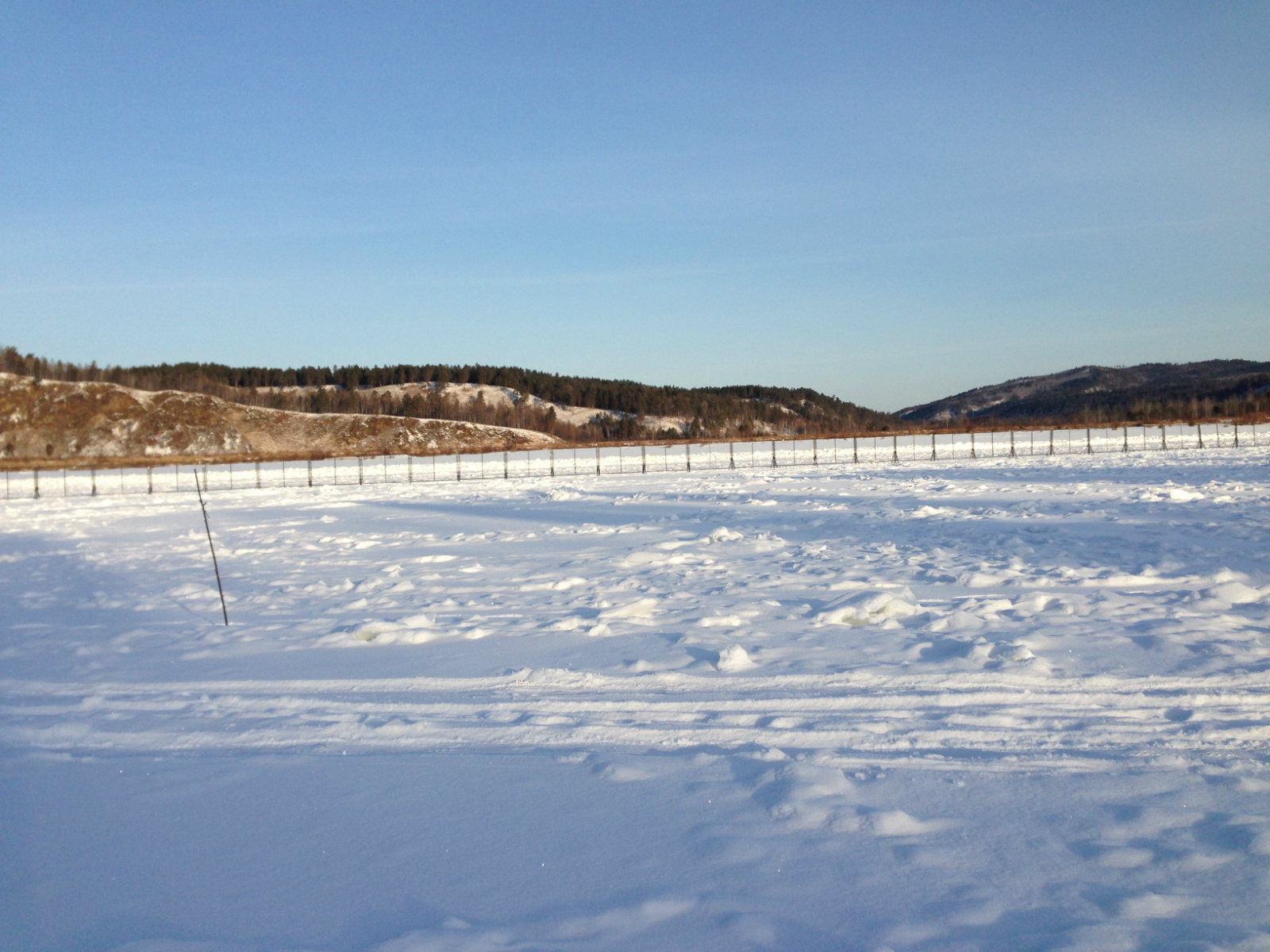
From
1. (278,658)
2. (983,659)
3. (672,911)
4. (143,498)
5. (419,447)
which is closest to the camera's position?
(672,911)

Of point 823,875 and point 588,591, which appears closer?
point 823,875

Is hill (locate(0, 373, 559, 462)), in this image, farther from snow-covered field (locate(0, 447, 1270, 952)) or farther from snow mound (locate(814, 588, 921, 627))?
snow mound (locate(814, 588, 921, 627))

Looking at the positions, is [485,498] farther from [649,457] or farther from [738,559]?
[649,457]

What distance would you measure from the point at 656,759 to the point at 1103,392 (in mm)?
177462

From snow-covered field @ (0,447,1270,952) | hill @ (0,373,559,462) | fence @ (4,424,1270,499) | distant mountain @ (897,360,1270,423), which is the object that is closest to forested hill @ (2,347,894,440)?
hill @ (0,373,559,462)

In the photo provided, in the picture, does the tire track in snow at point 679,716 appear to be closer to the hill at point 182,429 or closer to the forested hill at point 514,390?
the hill at point 182,429

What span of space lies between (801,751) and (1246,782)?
2.23 m

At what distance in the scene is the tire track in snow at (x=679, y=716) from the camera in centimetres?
479

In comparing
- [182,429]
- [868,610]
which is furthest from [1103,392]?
[868,610]

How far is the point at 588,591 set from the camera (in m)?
9.90

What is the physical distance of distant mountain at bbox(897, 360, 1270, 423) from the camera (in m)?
126

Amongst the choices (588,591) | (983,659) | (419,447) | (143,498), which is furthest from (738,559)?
(419,447)

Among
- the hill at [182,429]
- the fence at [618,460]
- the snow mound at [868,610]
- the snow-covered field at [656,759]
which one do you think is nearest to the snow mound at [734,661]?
the snow-covered field at [656,759]

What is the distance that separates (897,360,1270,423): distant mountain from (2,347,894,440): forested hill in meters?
25.0
